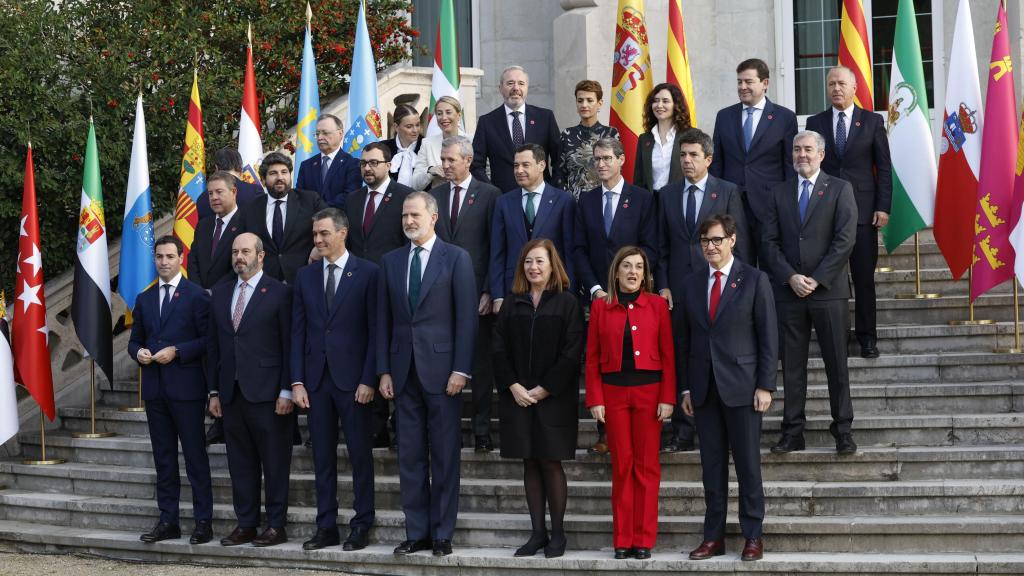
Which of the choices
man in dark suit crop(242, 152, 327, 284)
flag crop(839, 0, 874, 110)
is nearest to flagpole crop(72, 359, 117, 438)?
man in dark suit crop(242, 152, 327, 284)

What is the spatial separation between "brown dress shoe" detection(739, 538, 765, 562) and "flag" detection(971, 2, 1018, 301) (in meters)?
2.99

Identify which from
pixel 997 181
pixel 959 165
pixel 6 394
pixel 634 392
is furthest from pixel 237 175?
pixel 997 181

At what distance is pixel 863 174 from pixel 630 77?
303 cm

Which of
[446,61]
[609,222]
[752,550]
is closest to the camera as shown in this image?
[752,550]

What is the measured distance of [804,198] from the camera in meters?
8.73

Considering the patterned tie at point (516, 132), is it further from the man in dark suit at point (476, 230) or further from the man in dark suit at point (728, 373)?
the man in dark suit at point (728, 373)

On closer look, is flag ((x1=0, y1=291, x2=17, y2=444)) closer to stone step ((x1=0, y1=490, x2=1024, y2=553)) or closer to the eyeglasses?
stone step ((x1=0, y1=490, x2=1024, y2=553))

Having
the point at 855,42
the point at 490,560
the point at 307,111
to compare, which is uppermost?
the point at 855,42

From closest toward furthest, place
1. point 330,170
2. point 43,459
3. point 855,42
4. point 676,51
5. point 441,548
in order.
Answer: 1. point 441,548
2. point 330,170
3. point 43,459
4. point 855,42
5. point 676,51

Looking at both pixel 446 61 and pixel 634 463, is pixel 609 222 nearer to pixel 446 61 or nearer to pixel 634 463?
pixel 634 463

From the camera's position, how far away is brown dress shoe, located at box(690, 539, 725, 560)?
7.86 m

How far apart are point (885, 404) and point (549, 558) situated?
253 cm

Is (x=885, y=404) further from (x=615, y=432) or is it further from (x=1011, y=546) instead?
(x=615, y=432)

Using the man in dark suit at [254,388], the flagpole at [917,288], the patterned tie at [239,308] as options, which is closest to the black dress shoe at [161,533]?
the man in dark suit at [254,388]
